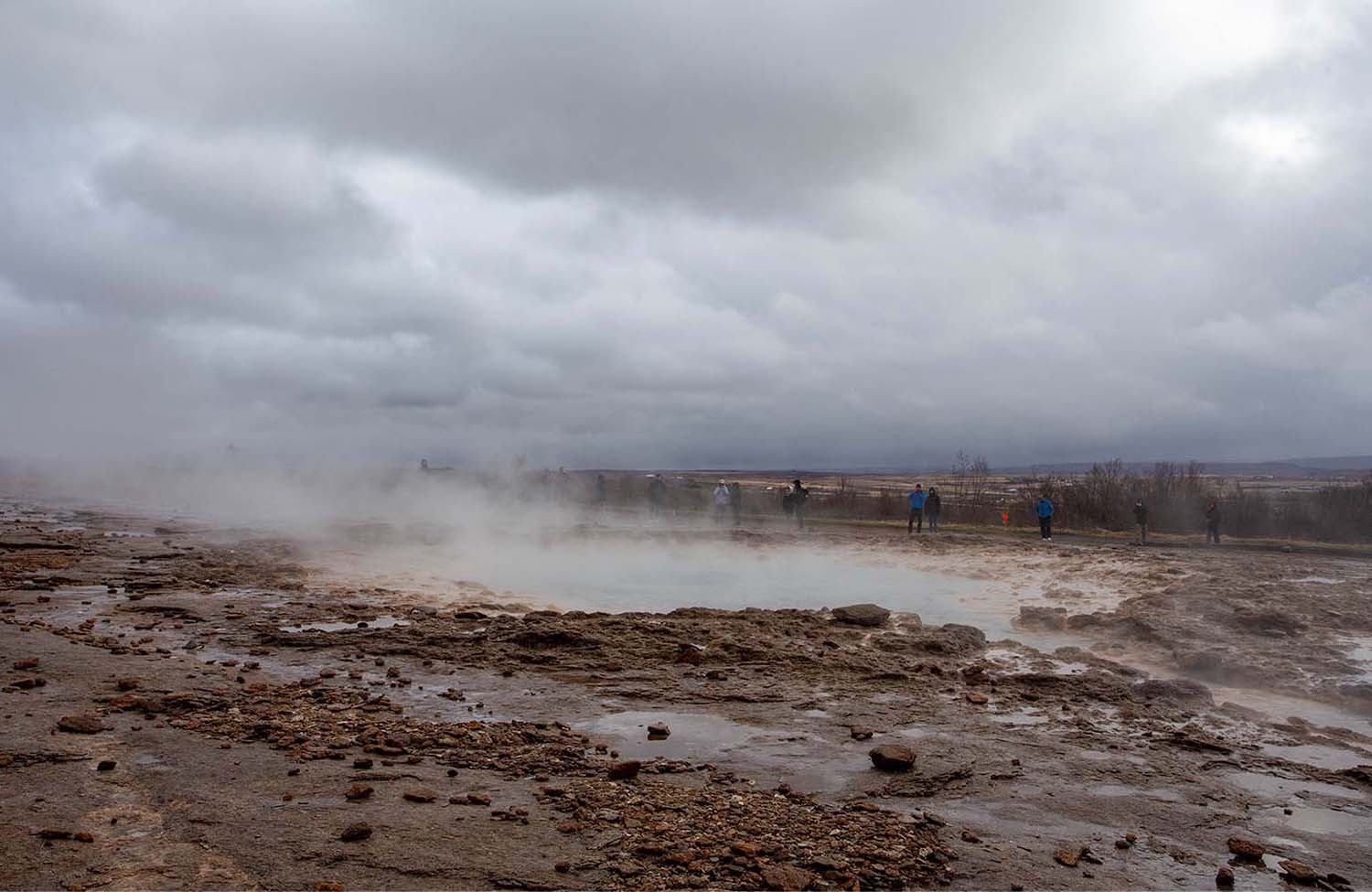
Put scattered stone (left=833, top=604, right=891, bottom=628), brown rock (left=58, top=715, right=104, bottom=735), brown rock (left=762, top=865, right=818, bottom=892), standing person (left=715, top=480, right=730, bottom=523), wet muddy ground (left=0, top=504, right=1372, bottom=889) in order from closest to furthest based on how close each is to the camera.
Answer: brown rock (left=762, top=865, right=818, bottom=892) → wet muddy ground (left=0, top=504, right=1372, bottom=889) → brown rock (left=58, top=715, right=104, bottom=735) → scattered stone (left=833, top=604, right=891, bottom=628) → standing person (left=715, top=480, right=730, bottom=523)

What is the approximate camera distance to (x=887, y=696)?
7918mm

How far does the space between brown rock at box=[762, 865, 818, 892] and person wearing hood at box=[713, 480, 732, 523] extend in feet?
85.5

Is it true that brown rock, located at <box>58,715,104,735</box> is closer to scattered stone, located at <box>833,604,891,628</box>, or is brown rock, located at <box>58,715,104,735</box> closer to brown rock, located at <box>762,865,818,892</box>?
brown rock, located at <box>762,865,818,892</box>

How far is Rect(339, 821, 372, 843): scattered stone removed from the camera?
4258mm

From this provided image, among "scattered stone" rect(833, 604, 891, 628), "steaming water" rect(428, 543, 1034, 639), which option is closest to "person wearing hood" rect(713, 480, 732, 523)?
"steaming water" rect(428, 543, 1034, 639)

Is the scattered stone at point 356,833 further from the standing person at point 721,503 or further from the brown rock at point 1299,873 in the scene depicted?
the standing person at point 721,503

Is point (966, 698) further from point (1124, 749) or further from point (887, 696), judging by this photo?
point (1124, 749)

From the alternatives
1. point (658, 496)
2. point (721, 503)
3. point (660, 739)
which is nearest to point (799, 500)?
point (721, 503)

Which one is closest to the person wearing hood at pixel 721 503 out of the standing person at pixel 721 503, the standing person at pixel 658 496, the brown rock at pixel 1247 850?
the standing person at pixel 721 503

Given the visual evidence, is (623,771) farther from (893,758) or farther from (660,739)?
(893,758)

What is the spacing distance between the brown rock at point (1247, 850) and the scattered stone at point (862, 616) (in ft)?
22.1

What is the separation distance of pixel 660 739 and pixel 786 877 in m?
2.46

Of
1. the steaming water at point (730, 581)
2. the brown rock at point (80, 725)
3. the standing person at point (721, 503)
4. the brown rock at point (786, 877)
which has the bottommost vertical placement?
the steaming water at point (730, 581)

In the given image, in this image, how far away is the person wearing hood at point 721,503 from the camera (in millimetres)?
30266
